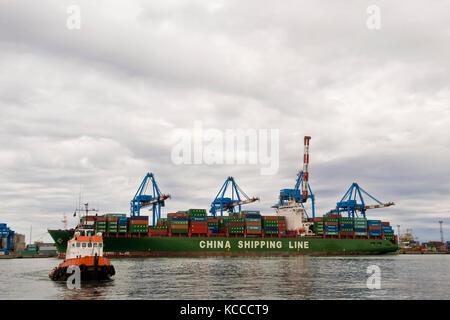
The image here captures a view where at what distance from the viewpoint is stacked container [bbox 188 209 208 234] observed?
102m

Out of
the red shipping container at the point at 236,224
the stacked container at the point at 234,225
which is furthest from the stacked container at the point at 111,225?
the red shipping container at the point at 236,224

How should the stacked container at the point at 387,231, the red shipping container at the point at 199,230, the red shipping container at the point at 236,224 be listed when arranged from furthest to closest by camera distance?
the stacked container at the point at 387,231 → the red shipping container at the point at 236,224 → the red shipping container at the point at 199,230

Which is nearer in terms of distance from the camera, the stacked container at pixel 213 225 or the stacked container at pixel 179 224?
the stacked container at pixel 179 224

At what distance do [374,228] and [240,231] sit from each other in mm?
44906

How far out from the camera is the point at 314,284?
131ft

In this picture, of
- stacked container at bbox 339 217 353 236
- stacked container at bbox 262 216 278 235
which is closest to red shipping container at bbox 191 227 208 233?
stacked container at bbox 262 216 278 235

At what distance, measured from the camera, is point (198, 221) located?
104000 millimetres

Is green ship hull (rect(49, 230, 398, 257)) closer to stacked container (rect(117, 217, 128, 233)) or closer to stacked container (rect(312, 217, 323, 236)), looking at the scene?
stacked container (rect(117, 217, 128, 233))

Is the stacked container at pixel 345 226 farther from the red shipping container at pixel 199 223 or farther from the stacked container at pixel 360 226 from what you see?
the red shipping container at pixel 199 223

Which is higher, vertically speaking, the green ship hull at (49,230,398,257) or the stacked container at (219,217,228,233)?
the stacked container at (219,217,228,233)

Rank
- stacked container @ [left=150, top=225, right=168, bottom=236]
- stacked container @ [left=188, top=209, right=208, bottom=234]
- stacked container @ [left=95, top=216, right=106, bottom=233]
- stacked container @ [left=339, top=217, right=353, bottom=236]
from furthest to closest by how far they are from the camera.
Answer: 1. stacked container @ [left=339, top=217, right=353, bottom=236]
2. stacked container @ [left=188, top=209, right=208, bottom=234]
3. stacked container @ [left=150, top=225, right=168, bottom=236]
4. stacked container @ [left=95, top=216, right=106, bottom=233]

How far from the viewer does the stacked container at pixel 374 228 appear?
120 metres
